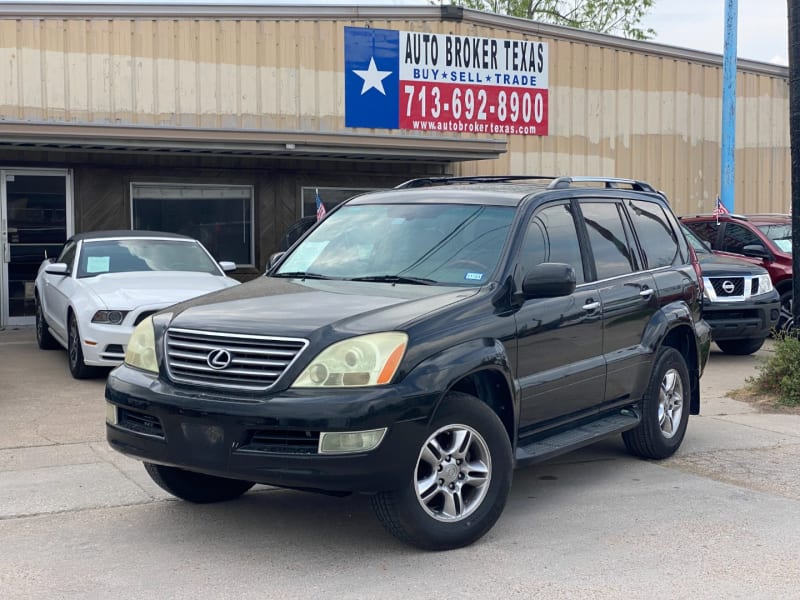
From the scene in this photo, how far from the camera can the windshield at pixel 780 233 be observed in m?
13.9

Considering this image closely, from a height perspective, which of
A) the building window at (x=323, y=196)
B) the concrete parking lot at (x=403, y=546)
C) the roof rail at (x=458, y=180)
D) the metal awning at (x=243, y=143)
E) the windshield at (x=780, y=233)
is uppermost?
the metal awning at (x=243, y=143)

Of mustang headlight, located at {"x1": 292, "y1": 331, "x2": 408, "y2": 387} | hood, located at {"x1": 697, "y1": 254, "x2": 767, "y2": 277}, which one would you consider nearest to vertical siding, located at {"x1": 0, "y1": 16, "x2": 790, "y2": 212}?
hood, located at {"x1": 697, "y1": 254, "x2": 767, "y2": 277}

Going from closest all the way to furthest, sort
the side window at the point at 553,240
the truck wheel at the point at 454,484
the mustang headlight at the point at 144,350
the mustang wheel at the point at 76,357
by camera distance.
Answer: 1. the truck wheel at the point at 454,484
2. the mustang headlight at the point at 144,350
3. the side window at the point at 553,240
4. the mustang wheel at the point at 76,357

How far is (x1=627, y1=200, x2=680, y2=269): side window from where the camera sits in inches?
283

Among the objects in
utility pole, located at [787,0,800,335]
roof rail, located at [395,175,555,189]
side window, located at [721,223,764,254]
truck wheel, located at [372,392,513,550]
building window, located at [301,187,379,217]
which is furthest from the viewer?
building window, located at [301,187,379,217]

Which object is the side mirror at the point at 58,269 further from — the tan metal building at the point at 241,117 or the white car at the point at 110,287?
the tan metal building at the point at 241,117

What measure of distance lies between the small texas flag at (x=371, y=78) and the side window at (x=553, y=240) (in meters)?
10.1

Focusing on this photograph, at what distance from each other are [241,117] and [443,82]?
3409 millimetres

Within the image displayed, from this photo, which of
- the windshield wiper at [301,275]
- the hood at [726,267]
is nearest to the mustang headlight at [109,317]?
the windshield wiper at [301,275]

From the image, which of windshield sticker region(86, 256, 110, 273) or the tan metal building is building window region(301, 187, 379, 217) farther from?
windshield sticker region(86, 256, 110, 273)

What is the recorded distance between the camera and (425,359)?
486cm

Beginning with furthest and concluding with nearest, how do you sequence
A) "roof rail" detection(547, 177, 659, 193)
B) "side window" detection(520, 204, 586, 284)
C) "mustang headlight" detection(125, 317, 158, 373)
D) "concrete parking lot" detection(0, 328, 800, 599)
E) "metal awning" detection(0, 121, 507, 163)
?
"metal awning" detection(0, 121, 507, 163) < "roof rail" detection(547, 177, 659, 193) < "side window" detection(520, 204, 586, 284) < "mustang headlight" detection(125, 317, 158, 373) < "concrete parking lot" detection(0, 328, 800, 599)

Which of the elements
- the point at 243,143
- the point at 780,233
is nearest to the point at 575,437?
the point at 780,233

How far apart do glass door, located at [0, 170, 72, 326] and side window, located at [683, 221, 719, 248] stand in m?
9.09
